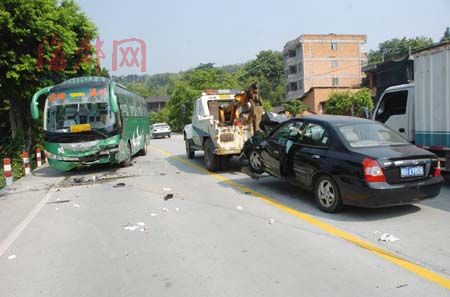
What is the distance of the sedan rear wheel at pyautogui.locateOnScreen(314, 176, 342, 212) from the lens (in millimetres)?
6301

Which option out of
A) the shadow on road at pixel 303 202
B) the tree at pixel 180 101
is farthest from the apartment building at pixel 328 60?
the shadow on road at pixel 303 202

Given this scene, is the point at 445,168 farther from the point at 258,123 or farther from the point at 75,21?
the point at 75,21

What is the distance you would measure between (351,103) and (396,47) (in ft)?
168

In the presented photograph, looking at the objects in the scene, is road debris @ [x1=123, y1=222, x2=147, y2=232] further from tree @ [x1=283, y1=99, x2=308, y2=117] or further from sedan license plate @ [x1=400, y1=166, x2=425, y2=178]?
tree @ [x1=283, y1=99, x2=308, y2=117]

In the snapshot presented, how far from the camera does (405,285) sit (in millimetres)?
3836

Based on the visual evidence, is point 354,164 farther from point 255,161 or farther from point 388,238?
point 255,161

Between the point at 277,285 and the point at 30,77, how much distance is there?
48.4ft

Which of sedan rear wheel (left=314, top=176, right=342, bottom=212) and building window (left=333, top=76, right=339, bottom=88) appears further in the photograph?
building window (left=333, top=76, right=339, bottom=88)

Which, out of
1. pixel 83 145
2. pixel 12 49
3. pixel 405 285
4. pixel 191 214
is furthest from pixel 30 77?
pixel 405 285

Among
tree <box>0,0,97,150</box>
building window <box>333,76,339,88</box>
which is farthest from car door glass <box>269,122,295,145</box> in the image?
building window <box>333,76,339,88</box>

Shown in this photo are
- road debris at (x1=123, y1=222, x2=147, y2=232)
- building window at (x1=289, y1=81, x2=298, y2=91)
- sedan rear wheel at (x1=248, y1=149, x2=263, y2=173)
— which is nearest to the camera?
road debris at (x1=123, y1=222, x2=147, y2=232)

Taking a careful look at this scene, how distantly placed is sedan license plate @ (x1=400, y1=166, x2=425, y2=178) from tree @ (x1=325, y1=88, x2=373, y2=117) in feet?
125

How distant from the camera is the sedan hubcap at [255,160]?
9163mm

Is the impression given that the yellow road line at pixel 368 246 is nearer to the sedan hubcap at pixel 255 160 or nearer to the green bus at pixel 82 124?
the sedan hubcap at pixel 255 160
